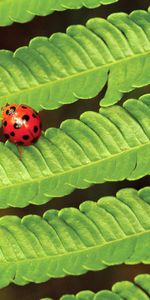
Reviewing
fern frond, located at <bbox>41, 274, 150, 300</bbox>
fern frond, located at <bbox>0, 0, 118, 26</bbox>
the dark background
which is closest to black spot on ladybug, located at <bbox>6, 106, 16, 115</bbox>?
fern frond, located at <bbox>0, 0, 118, 26</bbox>

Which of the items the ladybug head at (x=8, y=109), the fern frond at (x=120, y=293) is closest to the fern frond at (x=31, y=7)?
the ladybug head at (x=8, y=109)

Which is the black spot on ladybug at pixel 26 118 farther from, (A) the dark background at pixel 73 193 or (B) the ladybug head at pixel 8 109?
(A) the dark background at pixel 73 193

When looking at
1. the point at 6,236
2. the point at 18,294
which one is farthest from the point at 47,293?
the point at 6,236

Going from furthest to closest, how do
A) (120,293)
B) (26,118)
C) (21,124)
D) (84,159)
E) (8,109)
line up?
1. (21,124)
2. (26,118)
3. (8,109)
4. (84,159)
5. (120,293)

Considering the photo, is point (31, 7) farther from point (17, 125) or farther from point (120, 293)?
point (120, 293)

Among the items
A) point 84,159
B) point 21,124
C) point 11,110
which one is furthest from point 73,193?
point 84,159

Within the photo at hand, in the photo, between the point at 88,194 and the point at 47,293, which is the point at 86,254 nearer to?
the point at 88,194
